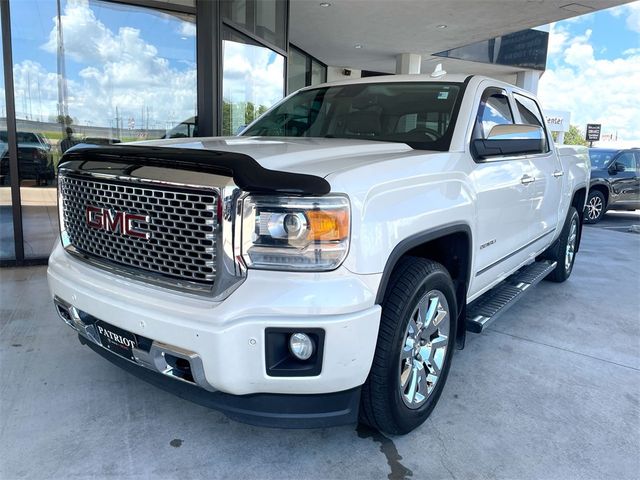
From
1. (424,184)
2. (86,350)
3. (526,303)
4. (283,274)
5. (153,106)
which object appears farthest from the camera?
(153,106)

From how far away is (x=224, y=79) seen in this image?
21.0 feet

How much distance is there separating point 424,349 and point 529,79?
16.4 m

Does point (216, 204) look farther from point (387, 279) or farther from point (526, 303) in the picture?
point (526, 303)

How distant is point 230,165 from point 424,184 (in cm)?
95

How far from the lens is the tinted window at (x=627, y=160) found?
11328 mm

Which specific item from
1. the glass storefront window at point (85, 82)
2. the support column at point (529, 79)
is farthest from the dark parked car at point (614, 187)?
the glass storefront window at point (85, 82)

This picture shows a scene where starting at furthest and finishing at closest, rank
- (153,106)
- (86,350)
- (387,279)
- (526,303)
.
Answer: (153,106), (526,303), (86,350), (387,279)

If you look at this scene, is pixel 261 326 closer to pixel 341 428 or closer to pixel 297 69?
pixel 341 428

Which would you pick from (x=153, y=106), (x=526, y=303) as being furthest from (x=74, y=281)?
(x=153, y=106)

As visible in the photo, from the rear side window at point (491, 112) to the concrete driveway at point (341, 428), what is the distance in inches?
60.7

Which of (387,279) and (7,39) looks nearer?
(387,279)

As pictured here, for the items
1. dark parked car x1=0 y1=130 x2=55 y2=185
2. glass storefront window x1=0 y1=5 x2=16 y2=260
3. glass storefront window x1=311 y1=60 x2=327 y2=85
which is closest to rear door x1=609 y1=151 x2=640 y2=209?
glass storefront window x1=311 y1=60 x2=327 y2=85

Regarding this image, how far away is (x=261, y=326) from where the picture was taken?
1847mm

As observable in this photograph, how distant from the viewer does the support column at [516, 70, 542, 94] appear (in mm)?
16422
